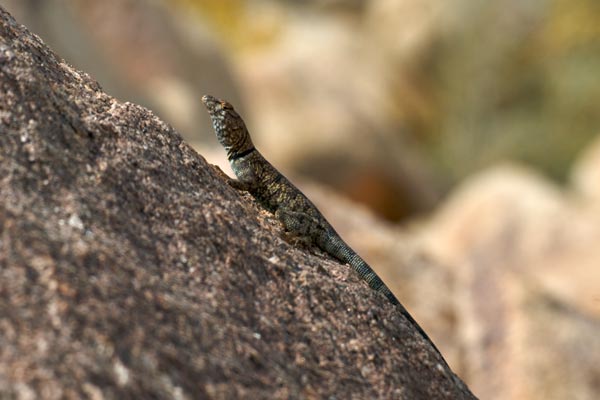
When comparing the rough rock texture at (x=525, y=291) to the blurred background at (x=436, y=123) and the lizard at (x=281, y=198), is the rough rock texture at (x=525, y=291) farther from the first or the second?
the lizard at (x=281, y=198)

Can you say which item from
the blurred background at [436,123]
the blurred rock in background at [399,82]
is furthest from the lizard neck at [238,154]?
the blurred rock in background at [399,82]

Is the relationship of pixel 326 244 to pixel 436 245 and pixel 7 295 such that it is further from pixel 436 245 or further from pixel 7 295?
pixel 436 245

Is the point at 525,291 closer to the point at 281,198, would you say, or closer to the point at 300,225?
the point at 281,198

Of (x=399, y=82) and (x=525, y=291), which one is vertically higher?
(x=399, y=82)

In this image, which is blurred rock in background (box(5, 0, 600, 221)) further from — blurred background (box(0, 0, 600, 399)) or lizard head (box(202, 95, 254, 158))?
lizard head (box(202, 95, 254, 158))

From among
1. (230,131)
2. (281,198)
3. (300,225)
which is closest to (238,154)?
(230,131)
